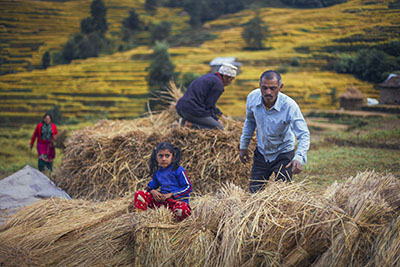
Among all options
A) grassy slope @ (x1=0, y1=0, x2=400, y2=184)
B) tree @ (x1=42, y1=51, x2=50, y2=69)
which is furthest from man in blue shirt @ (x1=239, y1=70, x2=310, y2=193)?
tree @ (x1=42, y1=51, x2=50, y2=69)

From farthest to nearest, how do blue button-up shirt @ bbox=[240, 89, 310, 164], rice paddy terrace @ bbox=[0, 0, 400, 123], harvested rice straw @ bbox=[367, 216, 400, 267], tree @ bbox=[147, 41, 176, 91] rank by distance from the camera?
tree @ bbox=[147, 41, 176, 91], rice paddy terrace @ bbox=[0, 0, 400, 123], blue button-up shirt @ bbox=[240, 89, 310, 164], harvested rice straw @ bbox=[367, 216, 400, 267]

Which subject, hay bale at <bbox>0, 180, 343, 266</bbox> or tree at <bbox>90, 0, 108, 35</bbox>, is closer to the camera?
hay bale at <bbox>0, 180, 343, 266</bbox>

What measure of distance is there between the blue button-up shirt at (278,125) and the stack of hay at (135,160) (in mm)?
1539

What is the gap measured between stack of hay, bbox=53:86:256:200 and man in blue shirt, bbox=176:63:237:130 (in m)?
0.19

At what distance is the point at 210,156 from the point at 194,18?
773 centimetres

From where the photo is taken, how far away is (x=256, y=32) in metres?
10.3

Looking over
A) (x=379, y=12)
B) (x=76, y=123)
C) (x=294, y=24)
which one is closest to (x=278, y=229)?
(x=379, y=12)

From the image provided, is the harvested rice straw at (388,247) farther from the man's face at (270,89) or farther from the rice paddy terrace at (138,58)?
the rice paddy terrace at (138,58)

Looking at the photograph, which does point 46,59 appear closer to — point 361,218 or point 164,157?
point 164,157

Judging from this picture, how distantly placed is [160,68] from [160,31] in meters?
1.41

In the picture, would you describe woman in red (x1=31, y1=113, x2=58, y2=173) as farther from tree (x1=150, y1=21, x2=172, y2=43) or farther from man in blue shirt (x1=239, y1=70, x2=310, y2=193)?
tree (x1=150, y1=21, x2=172, y2=43)

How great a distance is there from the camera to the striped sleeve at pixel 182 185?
362 centimetres

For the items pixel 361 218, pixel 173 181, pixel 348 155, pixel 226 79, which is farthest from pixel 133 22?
pixel 361 218

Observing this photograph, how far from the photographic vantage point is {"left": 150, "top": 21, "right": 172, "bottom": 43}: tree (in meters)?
12.3
